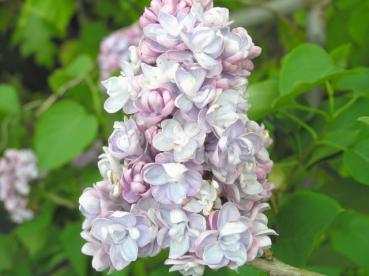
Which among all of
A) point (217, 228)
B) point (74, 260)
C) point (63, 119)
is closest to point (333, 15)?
point (63, 119)

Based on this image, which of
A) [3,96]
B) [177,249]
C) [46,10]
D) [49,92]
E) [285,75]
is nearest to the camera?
[177,249]

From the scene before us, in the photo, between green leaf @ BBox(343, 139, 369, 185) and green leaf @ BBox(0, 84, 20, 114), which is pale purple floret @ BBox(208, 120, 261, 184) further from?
green leaf @ BBox(0, 84, 20, 114)

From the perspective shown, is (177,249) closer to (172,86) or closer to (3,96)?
(172,86)

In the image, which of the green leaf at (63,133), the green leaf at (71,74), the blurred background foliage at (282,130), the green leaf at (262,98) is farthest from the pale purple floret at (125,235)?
the green leaf at (71,74)

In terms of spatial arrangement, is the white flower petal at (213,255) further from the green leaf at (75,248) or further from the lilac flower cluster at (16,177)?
the lilac flower cluster at (16,177)

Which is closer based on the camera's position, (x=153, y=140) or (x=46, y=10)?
(x=153, y=140)

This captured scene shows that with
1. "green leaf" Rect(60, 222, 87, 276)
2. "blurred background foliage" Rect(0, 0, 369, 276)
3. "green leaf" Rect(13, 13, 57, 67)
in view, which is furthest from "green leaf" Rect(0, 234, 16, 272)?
"green leaf" Rect(13, 13, 57, 67)
